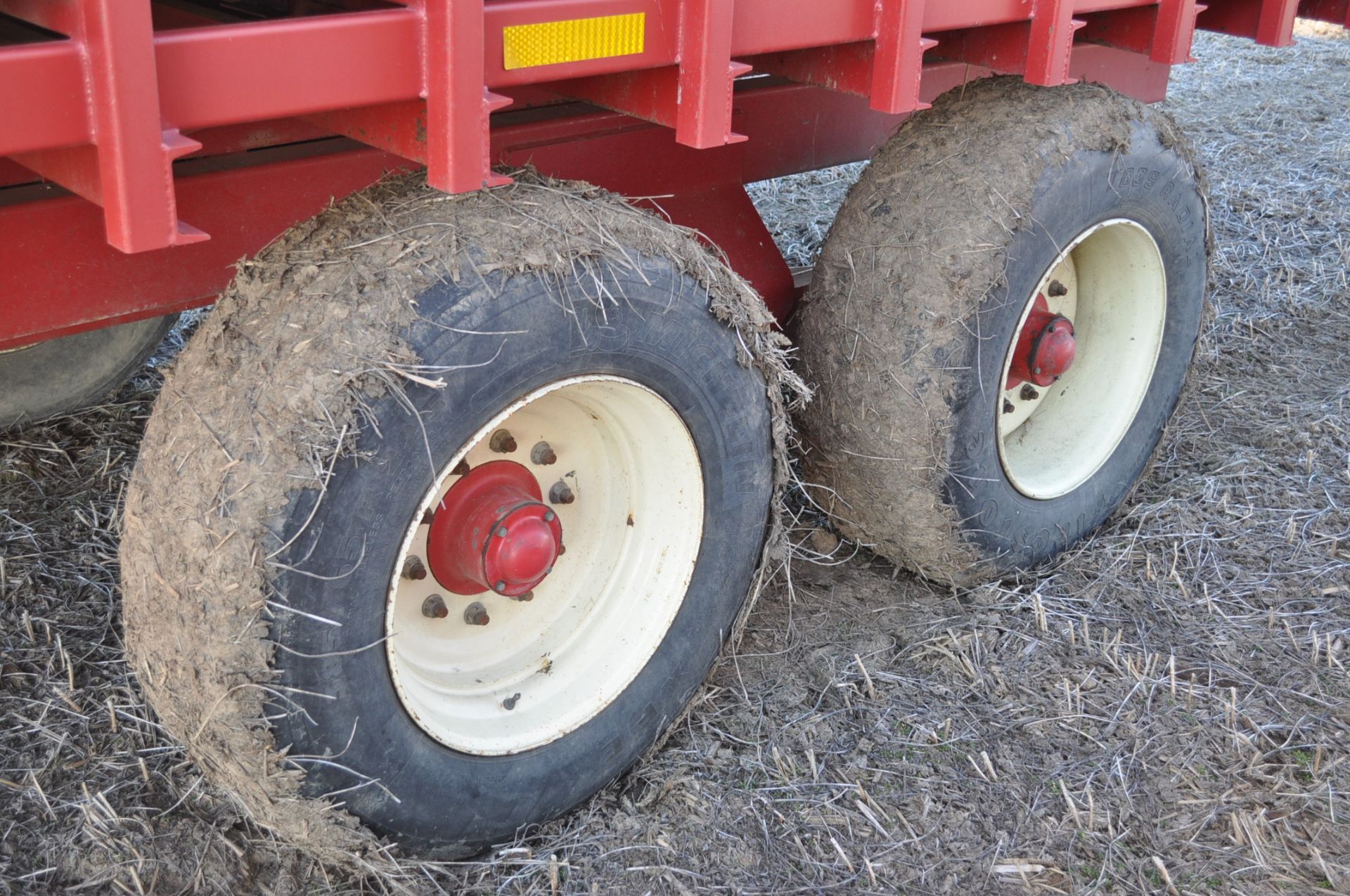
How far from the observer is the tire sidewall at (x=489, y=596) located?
205 cm

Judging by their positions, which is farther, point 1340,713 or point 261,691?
point 1340,713

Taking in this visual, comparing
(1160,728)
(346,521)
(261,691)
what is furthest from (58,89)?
(1160,728)

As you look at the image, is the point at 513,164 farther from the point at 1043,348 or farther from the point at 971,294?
the point at 1043,348

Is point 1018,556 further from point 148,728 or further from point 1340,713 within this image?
point 148,728

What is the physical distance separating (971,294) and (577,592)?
113 cm

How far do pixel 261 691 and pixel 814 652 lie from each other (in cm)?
151

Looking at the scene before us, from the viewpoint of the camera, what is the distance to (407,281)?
6.87 feet

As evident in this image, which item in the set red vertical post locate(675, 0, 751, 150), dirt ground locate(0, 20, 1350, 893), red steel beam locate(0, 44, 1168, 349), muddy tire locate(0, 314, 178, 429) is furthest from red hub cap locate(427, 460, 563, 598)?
muddy tire locate(0, 314, 178, 429)

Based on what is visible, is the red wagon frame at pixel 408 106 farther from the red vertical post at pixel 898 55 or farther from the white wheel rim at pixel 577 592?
the white wheel rim at pixel 577 592

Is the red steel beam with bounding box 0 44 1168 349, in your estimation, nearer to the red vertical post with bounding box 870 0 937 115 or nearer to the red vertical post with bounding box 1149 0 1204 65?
the red vertical post with bounding box 870 0 937 115

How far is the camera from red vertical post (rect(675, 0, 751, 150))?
2.18 meters

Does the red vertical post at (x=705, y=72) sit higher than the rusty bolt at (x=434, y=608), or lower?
higher

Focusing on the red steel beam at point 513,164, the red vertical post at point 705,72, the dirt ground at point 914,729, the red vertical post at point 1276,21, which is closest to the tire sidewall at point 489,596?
the dirt ground at point 914,729

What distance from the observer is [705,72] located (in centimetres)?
221
